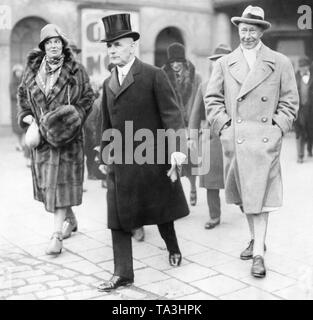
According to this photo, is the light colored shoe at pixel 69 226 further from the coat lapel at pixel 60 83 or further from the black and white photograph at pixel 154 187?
the coat lapel at pixel 60 83

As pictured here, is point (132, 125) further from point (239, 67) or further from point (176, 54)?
point (176, 54)

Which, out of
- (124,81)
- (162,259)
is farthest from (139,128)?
(162,259)

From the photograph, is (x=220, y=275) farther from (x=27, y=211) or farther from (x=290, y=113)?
(x=27, y=211)

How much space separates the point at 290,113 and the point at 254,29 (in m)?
0.72

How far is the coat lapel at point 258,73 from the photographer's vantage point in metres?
4.79

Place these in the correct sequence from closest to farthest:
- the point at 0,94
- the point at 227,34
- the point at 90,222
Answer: the point at 90,222 → the point at 0,94 → the point at 227,34

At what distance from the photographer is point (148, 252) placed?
5.55 metres

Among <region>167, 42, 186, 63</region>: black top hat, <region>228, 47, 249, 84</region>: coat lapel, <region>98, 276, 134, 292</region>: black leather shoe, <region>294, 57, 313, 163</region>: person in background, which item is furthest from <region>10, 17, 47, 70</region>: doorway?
<region>98, 276, 134, 292</region>: black leather shoe

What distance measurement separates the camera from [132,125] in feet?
15.2

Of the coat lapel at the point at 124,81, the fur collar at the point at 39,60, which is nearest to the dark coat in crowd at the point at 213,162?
the fur collar at the point at 39,60

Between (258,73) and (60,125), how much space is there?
1.81 meters

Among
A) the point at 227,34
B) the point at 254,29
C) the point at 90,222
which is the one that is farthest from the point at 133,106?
the point at 227,34

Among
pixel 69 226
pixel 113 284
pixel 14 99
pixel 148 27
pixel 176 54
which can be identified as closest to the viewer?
pixel 113 284

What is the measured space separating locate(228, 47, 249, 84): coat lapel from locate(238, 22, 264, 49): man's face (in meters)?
0.10
